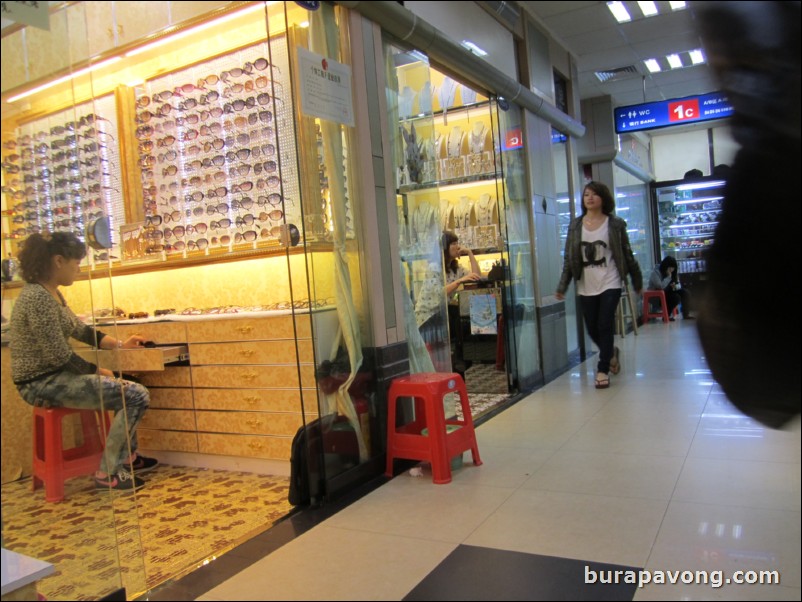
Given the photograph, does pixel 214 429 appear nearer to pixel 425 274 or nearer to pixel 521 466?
pixel 425 274

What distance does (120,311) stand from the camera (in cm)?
401

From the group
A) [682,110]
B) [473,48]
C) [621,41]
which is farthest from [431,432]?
[682,110]

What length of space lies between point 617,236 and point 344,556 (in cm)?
326

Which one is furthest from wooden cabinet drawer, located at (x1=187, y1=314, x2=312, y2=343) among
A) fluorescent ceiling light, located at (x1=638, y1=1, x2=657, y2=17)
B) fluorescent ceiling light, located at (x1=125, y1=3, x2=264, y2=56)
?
fluorescent ceiling light, located at (x1=638, y1=1, x2=657, y2=17)

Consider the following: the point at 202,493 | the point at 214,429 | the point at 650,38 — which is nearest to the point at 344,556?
the point at 202,493

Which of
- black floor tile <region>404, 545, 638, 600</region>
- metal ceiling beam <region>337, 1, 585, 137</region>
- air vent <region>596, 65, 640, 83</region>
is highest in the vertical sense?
air vent <region>596, 65, 640, 83</region>

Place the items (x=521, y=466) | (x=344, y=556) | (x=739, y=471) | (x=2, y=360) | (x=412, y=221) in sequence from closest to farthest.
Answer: (x=2, y=360) → (x=344, y=556) → (x=739, y=471) → (x=521, y=466) → (x=412, y=221)

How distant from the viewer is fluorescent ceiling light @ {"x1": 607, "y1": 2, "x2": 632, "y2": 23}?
4.36 meters

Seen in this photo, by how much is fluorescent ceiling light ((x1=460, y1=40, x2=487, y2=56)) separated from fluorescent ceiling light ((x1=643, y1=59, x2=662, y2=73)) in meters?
2.43

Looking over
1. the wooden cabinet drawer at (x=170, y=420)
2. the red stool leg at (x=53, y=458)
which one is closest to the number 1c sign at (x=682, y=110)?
the wooden cabinet drawer at (x=170, y=420)

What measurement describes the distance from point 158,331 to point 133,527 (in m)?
1.56

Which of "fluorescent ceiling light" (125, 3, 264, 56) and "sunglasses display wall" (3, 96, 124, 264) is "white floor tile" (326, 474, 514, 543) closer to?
"sunglasses display wall" (3, 96, 124, 264)

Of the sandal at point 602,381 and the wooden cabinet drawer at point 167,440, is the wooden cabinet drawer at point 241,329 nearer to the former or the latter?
the wooden cabinet drawer at point 167,440

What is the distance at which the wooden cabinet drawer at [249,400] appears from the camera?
120 inches
